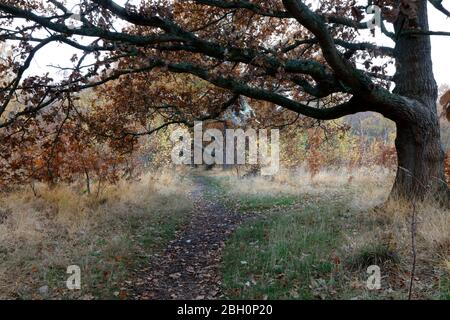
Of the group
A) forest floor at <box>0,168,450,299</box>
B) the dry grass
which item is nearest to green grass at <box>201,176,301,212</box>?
forest floor at <box>0,168,450,299</box>

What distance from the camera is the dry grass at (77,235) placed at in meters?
4.85

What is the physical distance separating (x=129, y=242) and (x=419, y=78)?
622 centimetres

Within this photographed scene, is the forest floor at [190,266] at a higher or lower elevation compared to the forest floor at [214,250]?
lower

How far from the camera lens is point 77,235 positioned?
6.88 metres

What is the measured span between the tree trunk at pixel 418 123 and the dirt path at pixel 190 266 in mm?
3658

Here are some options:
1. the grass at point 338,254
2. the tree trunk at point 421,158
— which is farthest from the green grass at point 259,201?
the tree trunk at point 421,158

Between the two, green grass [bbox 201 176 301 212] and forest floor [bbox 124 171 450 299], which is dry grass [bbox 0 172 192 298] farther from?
green grass [bbox 201 176 301 212]

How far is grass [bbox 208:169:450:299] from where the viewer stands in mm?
4215

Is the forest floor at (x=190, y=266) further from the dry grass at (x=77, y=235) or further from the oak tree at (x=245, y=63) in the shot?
the oak tree at (x=245, y=63)

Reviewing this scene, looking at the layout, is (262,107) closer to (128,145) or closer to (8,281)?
(128,145)

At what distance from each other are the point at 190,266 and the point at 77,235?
2.42 metres

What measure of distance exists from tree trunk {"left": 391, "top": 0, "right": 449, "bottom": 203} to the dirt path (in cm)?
366
